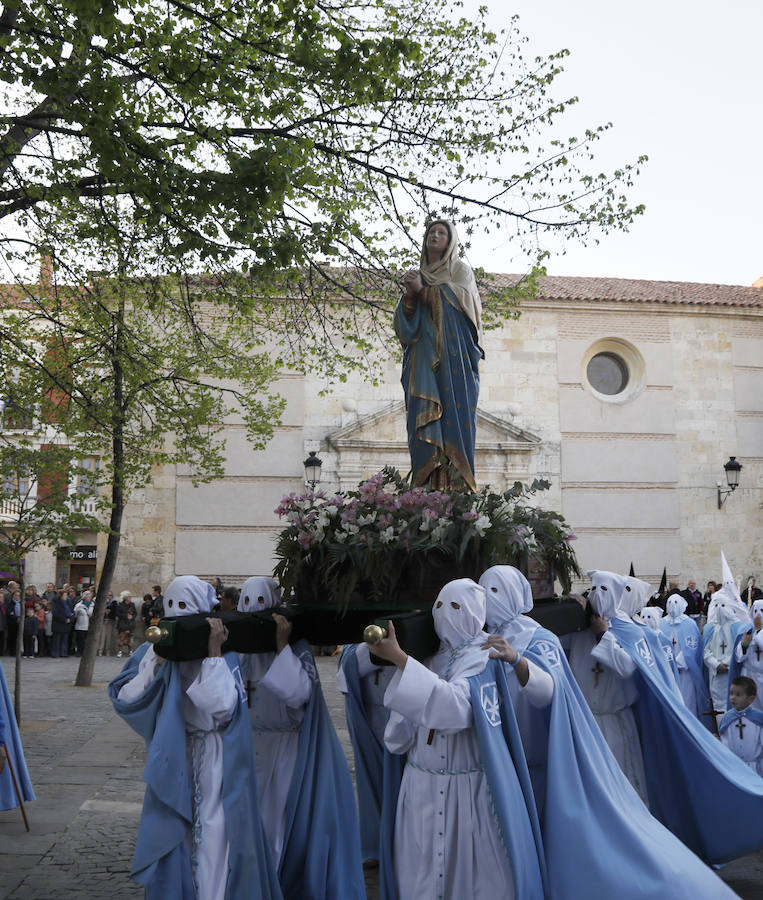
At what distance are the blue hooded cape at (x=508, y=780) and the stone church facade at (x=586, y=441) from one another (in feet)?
66.2

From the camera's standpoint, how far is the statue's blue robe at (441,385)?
6.36 meters

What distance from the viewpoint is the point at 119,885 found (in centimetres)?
597

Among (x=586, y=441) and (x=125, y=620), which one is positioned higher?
(x=586, y=441)

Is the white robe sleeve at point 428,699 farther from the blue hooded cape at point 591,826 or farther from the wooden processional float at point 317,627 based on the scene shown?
the blue hooded cape at point 591,826

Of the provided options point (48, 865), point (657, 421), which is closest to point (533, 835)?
point (48, 865)

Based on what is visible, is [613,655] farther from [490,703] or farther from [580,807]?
[490,703]

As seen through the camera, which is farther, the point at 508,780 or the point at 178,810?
the point at 178,810

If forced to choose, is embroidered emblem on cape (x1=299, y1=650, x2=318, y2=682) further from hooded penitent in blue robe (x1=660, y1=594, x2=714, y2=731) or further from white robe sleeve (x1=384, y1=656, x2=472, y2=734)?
hooded penitent in blue robe (x1=660, y1=594, x2=714, y2=731)

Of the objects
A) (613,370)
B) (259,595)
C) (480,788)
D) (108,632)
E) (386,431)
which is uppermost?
(613,370)

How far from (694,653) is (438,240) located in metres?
6.78

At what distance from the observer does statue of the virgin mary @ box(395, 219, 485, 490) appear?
20.8 ft

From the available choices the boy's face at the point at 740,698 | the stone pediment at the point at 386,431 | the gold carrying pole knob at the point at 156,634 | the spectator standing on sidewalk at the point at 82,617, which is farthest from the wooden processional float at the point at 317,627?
the stone pediment at the point at 386,431

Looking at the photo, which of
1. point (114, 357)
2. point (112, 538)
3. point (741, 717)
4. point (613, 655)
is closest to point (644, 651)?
point (613, 655)

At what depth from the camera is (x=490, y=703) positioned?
4.29 metres
